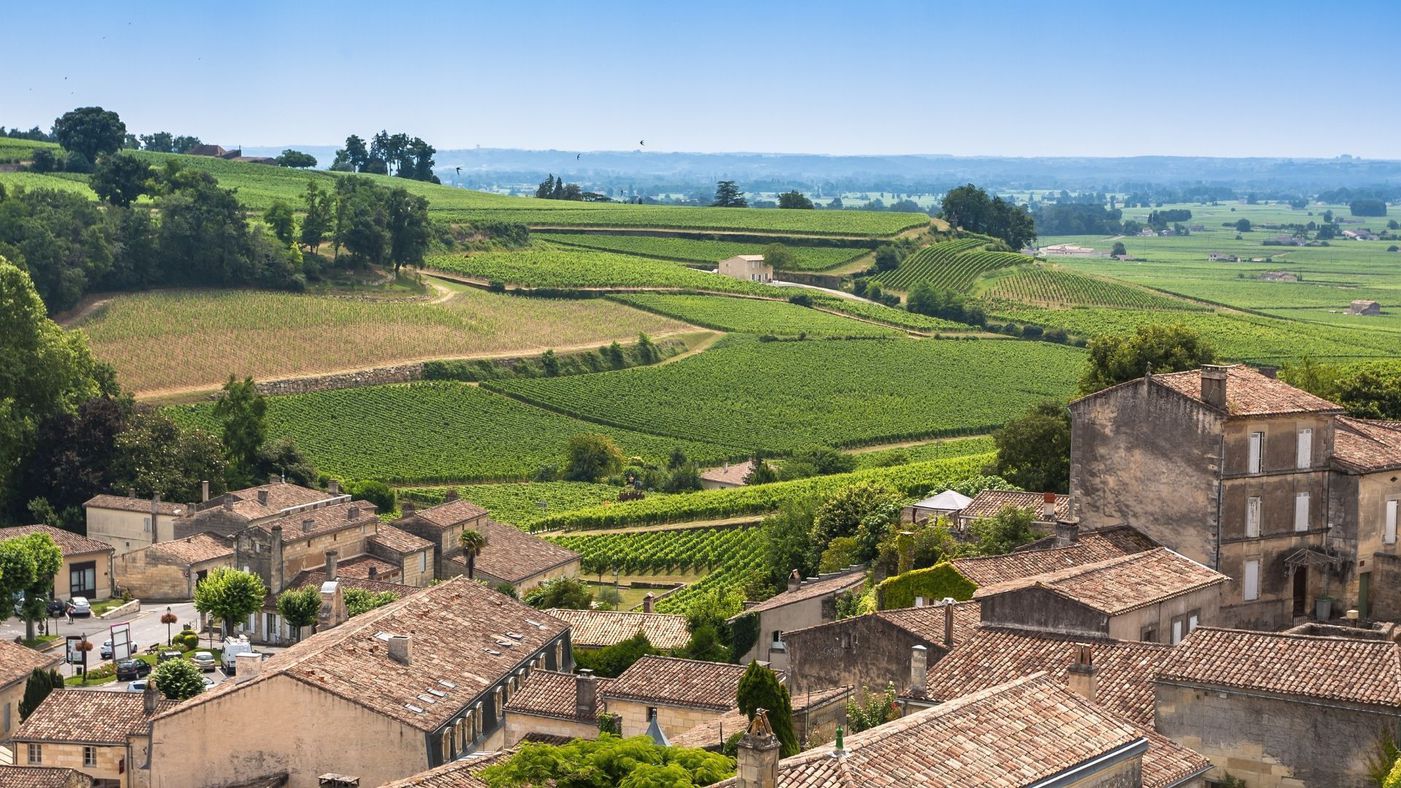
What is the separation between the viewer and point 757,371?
12281cm

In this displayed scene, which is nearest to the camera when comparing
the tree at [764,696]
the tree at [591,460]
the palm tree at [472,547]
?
the tree at [764,696]

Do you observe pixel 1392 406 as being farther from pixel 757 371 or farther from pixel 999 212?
pixel 999 212

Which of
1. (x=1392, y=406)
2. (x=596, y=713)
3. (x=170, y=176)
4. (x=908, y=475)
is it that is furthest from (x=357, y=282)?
(x=596, y=713)

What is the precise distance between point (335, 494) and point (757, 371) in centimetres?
4488

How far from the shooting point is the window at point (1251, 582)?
41062 millimetres

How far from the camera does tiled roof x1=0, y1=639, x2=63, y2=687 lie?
158 feet

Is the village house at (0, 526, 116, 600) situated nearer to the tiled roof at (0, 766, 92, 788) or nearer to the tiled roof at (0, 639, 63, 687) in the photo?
the tiled roof at (0, 639, 63, 687)

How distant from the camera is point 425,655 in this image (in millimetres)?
39469

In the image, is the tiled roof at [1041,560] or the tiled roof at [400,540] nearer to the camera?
the tiled roof at [1041,560]

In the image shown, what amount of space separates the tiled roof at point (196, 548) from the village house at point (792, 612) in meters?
25.6

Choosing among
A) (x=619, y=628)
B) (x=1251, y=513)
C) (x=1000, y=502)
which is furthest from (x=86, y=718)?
(x=1251, y=513)

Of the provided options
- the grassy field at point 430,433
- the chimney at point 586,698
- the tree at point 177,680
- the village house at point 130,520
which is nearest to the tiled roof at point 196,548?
the village house at point 130,520

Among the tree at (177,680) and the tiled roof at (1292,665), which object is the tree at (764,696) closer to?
the tiled roof at (1292,665)

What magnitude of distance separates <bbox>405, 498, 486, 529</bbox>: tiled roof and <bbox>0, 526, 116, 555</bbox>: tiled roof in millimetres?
10398
